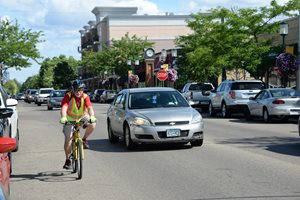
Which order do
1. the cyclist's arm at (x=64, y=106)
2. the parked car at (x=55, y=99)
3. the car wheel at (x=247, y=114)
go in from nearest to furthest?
the cyclist's arm at (x=64, y=106), the car wheel at (x=247, y=114), the parked car at (x=55, y=99)

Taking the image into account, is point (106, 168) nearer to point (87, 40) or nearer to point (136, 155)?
point (136, 155)

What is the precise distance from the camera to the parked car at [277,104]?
890 inches

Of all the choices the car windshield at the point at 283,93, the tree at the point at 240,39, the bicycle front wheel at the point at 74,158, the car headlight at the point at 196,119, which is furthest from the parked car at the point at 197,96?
the bicycle front wheel at the point at 74,158

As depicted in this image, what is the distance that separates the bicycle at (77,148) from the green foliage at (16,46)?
139 feet

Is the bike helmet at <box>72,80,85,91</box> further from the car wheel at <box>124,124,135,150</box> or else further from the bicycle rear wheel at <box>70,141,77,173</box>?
the car wheel at <box>124,124,135,150</box>

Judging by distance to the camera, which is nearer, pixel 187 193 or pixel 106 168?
pixel 187 193

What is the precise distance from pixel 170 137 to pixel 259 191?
5.32m

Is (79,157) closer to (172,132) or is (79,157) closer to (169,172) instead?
(169,172)

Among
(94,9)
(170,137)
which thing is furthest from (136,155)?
(94,9)

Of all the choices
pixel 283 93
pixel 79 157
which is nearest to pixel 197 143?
pixel 79 157

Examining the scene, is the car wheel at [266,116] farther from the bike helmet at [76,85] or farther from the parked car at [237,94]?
the bike helmet at [76,85]

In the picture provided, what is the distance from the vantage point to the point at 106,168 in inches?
445

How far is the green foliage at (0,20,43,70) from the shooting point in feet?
169

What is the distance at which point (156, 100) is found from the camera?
49.4 ft
